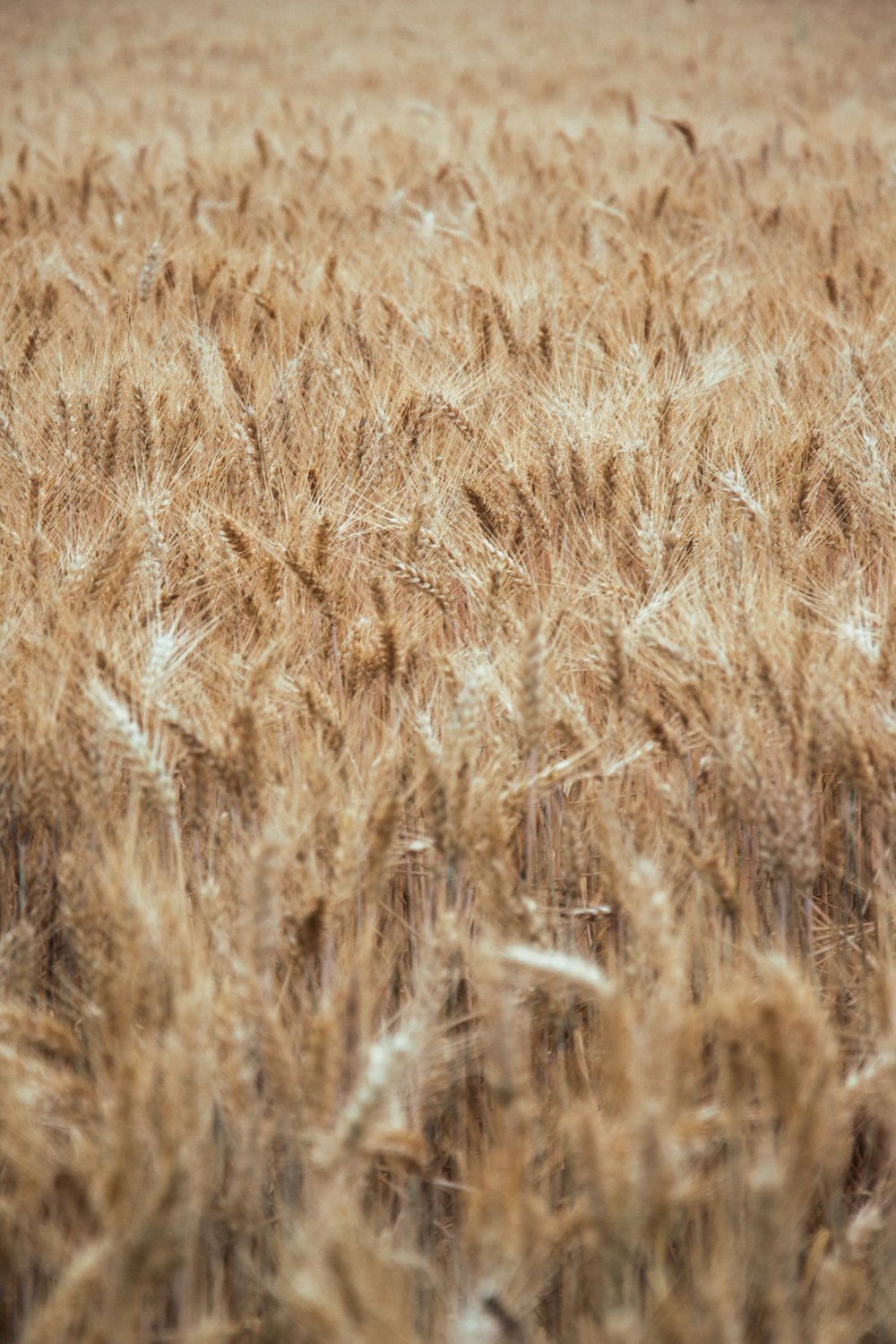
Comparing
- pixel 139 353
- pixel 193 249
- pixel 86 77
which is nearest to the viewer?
pixel 139 353

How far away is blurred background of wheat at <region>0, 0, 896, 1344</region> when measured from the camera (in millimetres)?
576

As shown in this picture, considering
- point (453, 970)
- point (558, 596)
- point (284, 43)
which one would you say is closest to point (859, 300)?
point (558, 596)

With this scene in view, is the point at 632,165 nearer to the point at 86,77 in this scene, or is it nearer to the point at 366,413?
the point at 366,413

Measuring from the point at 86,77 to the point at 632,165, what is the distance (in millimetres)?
5852

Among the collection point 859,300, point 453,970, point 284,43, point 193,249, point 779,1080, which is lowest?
point 453,970

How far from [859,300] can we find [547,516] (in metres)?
1.29

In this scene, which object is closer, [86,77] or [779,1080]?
[779,1080]

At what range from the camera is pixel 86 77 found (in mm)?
7652


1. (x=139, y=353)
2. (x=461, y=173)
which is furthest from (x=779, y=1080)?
(x=461, y=173)

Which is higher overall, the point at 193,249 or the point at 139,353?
the point at 193,249

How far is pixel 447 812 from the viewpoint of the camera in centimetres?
79

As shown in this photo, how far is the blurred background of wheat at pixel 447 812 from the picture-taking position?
576 millimetres

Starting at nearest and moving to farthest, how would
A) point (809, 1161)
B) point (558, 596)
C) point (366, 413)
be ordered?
point (809, 1161), point (558, 596), point (366, 413)

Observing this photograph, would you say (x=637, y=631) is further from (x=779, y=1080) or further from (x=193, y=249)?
(x=193, y=249)
